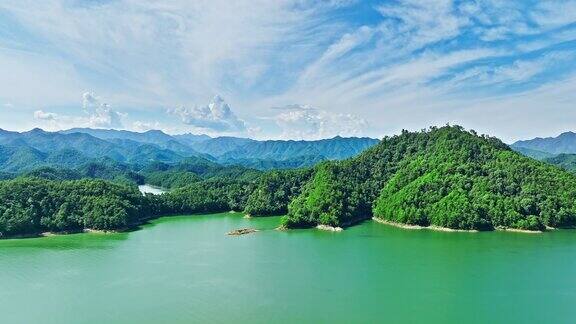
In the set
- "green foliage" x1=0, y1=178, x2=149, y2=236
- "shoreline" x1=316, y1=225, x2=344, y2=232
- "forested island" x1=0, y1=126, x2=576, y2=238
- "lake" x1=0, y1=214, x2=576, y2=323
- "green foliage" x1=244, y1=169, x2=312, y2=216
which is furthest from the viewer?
"green foliage" x1=244, y1=169, x2=312, y2=216

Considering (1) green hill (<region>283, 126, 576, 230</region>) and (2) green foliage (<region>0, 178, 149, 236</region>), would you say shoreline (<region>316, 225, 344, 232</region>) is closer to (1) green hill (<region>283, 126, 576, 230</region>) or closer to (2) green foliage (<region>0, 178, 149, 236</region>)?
(1) green hill (<region>283, 126, 576, 230</region>)

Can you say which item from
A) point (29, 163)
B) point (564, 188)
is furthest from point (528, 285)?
point (29, 163)

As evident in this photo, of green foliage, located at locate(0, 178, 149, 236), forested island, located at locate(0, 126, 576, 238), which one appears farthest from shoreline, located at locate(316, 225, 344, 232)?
green foliage, located at locate(0, 178, 149, 236)

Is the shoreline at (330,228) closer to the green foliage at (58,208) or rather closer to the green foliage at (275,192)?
the green foliage at (275,192)

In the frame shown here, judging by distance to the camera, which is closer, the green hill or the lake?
the lake

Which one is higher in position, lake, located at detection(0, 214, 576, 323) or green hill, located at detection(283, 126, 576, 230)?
green hill, located at detection(283, 126, 576, 230)

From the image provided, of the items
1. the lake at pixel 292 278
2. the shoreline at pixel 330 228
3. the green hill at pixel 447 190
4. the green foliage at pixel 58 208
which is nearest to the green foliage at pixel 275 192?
the green hill at pixel 447 190

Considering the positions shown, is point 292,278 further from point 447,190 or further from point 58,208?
point 58,208

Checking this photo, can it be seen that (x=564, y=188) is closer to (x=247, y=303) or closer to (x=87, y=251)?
(x=247, y=303)
